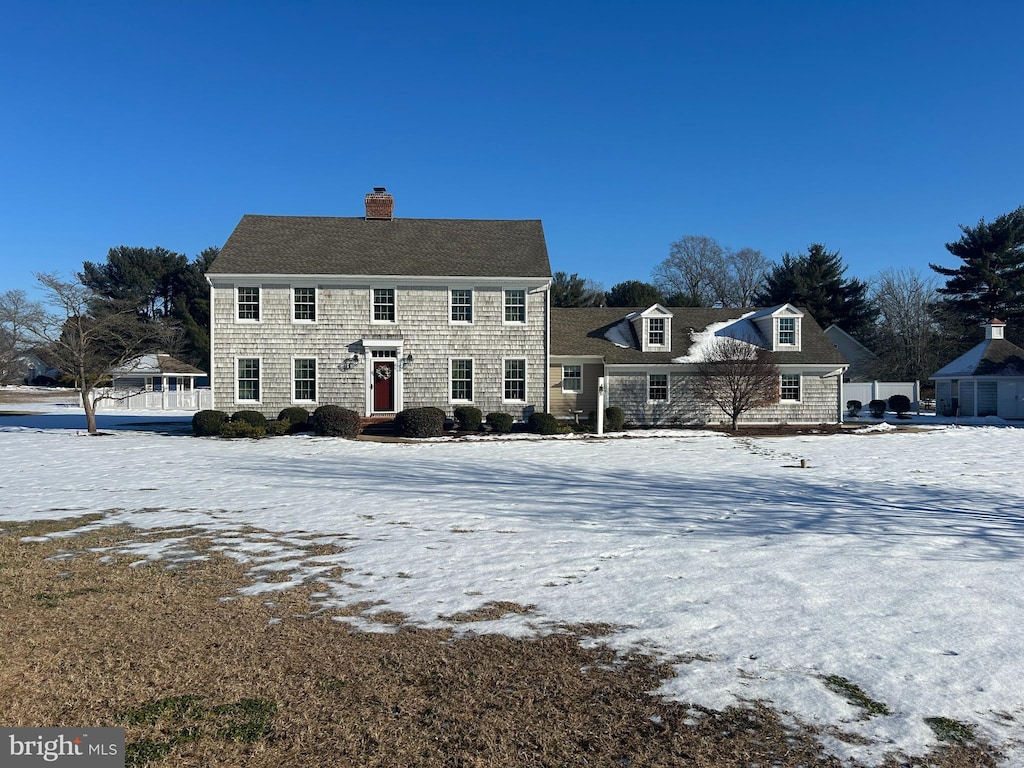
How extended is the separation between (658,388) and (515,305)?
684cm

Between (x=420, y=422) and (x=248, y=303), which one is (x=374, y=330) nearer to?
(x=420, y=422)

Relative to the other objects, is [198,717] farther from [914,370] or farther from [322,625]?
[914,370]

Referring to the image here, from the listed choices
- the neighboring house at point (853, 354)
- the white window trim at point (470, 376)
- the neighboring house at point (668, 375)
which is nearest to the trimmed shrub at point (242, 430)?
the white window trim at point (470, 376)

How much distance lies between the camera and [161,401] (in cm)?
4181

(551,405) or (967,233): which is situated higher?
(967,233)

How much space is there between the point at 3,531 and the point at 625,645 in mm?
8394

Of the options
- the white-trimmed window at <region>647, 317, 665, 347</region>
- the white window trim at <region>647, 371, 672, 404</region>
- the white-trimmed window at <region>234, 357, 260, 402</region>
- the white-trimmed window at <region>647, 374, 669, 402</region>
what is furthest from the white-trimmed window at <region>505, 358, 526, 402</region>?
the white-trimmed window at <region>234, 357, 260, 402</region>

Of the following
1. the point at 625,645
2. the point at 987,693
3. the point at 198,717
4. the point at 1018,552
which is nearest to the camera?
the point at 198,717

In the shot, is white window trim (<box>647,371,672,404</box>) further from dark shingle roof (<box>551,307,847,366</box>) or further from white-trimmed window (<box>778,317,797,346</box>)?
white-trimmed window (<box>778,317,797,346</box>)

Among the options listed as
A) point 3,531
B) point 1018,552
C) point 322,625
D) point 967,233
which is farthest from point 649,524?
point 967,233

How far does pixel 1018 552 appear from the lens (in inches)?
322

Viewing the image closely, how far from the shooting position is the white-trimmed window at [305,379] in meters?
25.6

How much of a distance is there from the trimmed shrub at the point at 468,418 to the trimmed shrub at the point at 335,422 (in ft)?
11.7

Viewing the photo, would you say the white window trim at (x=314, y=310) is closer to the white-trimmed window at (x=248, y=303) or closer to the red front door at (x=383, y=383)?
the white-trimmed window at (x=248, y=303)
